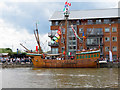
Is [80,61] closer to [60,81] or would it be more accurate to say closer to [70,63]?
[70,63]

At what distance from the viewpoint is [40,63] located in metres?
53.6

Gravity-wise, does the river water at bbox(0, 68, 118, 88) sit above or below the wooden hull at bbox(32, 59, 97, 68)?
below

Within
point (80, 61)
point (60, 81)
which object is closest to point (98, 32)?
point (80, 61)

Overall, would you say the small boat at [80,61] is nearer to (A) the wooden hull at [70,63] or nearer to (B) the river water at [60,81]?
(A) the wooden hull at [70,63]

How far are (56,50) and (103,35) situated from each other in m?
16.9

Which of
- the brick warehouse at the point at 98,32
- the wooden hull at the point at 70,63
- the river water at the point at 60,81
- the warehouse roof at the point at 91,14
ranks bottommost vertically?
the river water at the point at 60,81

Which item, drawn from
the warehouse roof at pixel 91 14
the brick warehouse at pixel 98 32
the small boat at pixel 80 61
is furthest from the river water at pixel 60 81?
the warehouse roof at pixel 91 14

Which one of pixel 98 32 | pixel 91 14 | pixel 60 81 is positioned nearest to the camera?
pixel 60 81

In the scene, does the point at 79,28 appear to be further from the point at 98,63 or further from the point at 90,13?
the point at 98,63

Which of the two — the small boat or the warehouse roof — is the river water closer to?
the small boat

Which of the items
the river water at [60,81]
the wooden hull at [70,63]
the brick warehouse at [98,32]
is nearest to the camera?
the river water at [60,81]

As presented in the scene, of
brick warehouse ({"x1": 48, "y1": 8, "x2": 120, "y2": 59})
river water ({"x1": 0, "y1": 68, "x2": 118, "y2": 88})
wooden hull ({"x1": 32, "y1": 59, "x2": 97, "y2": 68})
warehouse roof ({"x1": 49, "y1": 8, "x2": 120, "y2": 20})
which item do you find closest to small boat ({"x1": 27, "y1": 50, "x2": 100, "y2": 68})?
wooden hull ({"x1": 32, "y1": 59, "x2": 97, "y2": 68})

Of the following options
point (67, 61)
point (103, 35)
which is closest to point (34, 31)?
point (67, 61)

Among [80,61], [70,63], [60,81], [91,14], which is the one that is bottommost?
[60,81]
